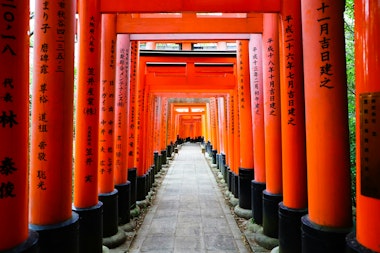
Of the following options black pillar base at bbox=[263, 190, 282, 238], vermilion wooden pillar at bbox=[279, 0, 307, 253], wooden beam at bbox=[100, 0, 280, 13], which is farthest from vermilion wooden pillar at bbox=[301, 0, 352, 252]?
black pillar base at bbox=[263, 190, 282, 238]

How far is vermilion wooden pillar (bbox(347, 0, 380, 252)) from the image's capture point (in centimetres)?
215

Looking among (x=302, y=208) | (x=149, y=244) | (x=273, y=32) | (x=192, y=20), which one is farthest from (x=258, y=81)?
(x=149, y=244)

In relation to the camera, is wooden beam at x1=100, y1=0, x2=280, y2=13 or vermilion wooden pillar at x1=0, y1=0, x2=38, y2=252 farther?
wooden beam at x1=100, y1=0, x2=280, y2=13

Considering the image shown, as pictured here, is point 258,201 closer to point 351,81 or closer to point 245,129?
point 245,129

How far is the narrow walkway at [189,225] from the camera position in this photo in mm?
5164

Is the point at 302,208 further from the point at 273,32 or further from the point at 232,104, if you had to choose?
the point at 232,104

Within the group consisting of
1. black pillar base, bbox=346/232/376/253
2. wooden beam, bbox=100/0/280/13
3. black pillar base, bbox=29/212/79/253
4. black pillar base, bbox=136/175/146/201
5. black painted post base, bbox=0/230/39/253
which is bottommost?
black pillar base, bbox=136/175/146/201

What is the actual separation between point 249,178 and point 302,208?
3088mm

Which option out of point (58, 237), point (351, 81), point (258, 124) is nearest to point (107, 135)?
point (58, 237)

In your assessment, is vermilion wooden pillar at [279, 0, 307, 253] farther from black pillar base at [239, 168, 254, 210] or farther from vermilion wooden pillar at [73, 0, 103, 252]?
black pillar base at [239, 168, 254, 210]

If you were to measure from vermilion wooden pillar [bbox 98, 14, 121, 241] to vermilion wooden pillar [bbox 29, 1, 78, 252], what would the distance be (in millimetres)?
1709

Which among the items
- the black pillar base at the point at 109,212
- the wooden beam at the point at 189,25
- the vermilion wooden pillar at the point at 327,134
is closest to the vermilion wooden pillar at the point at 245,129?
the wooden beam at the point at 189,25

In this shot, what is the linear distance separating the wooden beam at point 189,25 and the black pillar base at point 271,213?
2.70m

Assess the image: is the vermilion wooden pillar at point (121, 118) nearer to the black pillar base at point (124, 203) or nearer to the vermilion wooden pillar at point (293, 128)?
the black pillar base at point (124, 203)
